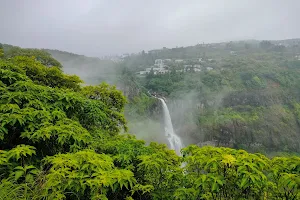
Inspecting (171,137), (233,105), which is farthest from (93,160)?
(233,105)

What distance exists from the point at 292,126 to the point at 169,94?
1039 inches

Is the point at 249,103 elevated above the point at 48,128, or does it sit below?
below

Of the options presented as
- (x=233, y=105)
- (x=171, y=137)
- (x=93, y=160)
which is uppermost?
(x=93, y=160)

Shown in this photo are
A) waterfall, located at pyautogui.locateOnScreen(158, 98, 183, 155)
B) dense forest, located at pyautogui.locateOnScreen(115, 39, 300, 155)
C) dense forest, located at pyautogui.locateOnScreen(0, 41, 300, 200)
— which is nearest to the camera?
dense forest, located at pyautogui.locateOnScreen(0, 41, 300, 200)

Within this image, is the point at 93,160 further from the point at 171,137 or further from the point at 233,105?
the point at 233,105

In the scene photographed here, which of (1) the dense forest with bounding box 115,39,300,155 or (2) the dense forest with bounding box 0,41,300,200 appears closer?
(2) the dense forest with bounding box 0,41,300,200

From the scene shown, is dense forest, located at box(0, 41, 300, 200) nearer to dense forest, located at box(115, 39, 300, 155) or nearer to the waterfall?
the waterfall

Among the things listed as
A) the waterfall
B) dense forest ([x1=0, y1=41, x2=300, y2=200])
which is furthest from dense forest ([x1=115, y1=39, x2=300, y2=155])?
dense forest ([x1=0, y1=41, x2=300, y2=200])

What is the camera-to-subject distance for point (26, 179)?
3.32 metres

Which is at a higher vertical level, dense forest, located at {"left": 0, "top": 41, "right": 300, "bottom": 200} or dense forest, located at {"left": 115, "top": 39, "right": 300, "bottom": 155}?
dense forest, located at {"left": 0, "top": 41, "right": 300, "bottom": 200}

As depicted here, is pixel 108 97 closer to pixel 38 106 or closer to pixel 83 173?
pixel 38 106

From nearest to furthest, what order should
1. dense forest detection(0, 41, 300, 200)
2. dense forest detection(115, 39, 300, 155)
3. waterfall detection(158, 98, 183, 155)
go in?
dense forest detection(0, 41, 300, 200)
waterfall detection(158, 98, 183, 155)
dense forest detection(115, 39, 300, 155)

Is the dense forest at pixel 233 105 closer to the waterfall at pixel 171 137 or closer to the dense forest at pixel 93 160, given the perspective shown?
the waterfall at pixel 171 137

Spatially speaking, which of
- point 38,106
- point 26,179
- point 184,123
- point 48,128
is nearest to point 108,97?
point 38,106
